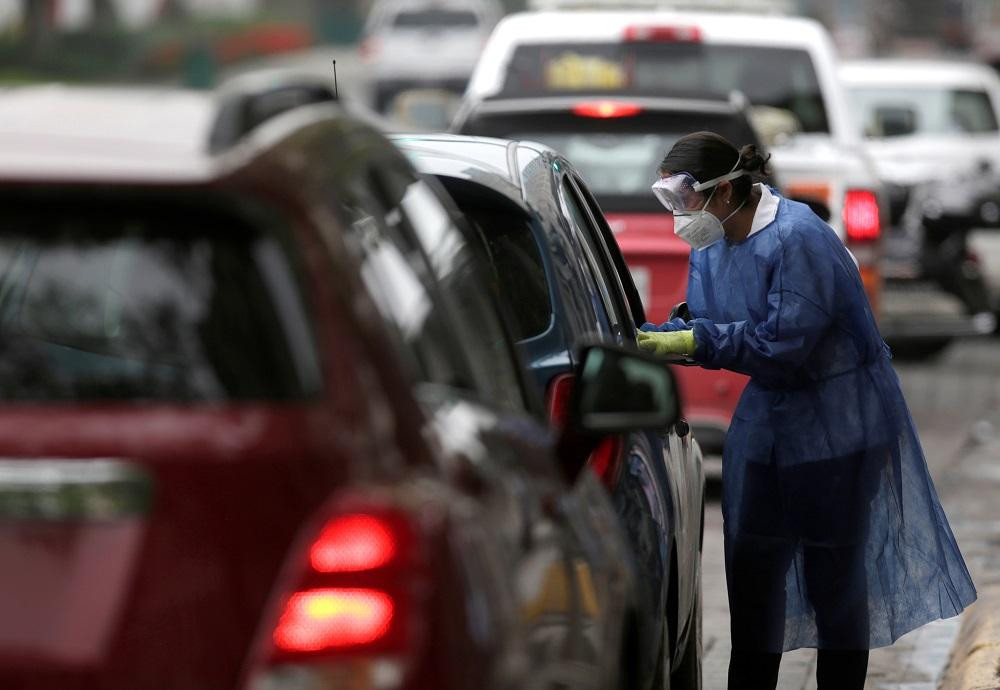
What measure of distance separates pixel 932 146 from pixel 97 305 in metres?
16.9

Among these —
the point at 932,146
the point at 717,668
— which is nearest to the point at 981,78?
the point at 932,146

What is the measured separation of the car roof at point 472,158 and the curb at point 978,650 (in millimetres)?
2214

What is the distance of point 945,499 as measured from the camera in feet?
36.0

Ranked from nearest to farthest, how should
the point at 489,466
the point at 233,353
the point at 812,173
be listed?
the point at 233,353 < the point at 489,466 < the point at 812,173

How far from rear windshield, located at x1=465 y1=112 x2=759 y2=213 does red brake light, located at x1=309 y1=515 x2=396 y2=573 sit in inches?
287

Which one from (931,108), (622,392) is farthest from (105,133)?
(931,108)

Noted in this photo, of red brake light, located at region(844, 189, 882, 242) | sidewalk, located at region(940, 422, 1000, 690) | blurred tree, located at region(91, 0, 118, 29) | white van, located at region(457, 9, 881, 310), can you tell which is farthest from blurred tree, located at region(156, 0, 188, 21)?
red brake light, located at region(844, 189, 882, 242)

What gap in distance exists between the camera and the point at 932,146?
19203 millimetres

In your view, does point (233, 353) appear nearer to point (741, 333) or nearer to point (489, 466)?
point (489, 466)

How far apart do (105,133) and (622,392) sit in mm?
1178

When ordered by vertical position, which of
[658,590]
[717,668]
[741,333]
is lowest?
[717,668]

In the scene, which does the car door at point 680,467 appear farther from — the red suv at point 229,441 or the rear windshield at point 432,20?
the rear windshield at point 432,20

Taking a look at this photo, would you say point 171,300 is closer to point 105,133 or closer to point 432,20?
point 105,133

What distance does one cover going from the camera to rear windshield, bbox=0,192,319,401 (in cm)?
276
